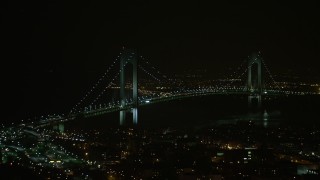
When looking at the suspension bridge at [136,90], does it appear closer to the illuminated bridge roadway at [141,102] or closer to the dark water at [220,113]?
the illuminated bridge roadway at [141,102]

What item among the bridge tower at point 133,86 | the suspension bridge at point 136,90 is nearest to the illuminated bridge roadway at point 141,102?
the suspension bridge at point 136,90

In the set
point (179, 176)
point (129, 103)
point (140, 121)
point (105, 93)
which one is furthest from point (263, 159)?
point (105, 93)

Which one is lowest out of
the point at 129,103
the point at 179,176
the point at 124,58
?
the point at 179,176

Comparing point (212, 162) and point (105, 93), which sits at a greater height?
point (105, 93)

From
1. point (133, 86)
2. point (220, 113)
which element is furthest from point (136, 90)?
point (220, 113)

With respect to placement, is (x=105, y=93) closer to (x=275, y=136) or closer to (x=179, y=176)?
(x=275, y=136)

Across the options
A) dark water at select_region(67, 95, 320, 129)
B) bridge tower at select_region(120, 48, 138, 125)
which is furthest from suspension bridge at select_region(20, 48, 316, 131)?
dark water at select_region(67, 95, 320, 129)

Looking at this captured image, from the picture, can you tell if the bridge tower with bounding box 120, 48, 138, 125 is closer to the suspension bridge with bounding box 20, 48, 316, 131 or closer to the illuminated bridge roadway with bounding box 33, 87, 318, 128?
the suspension bridge with bounding box 20, 48, 316, 131
